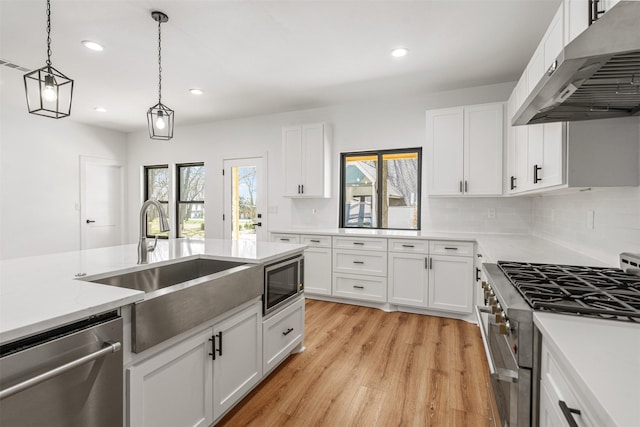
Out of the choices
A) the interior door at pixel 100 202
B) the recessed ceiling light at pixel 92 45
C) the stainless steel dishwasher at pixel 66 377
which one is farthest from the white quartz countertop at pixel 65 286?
the interior door at pixel 100 202

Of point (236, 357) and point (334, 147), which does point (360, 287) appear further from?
point (236, 357)

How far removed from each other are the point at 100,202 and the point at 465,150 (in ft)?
20.9

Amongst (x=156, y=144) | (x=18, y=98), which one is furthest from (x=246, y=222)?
(x=18, y=98)

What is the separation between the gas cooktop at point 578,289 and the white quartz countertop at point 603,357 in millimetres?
40

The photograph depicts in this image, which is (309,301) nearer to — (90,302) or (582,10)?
(90,302)

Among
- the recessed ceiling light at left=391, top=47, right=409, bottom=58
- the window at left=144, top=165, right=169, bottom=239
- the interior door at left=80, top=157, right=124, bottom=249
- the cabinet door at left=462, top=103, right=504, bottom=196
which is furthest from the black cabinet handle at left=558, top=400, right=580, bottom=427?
the interior door at left=80, top=157, right=124, bottom=249

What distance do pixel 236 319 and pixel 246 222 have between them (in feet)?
11.9

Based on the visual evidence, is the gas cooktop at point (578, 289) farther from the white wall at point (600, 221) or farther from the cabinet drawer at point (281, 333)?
the cabinet drawer at point (281, 333)

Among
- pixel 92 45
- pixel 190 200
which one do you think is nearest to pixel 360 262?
pixel 92 45

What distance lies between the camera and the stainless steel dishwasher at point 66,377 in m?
0.84

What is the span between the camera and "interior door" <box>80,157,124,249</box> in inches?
220

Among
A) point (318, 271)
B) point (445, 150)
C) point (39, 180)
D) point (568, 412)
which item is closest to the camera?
point (568, 412)

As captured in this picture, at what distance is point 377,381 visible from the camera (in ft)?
7.30

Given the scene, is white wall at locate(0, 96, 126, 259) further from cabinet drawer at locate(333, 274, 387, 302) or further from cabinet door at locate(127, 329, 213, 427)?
cabinet door at locate(127, 329, 213, 427)
